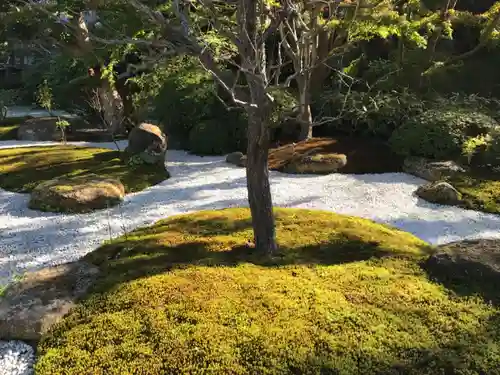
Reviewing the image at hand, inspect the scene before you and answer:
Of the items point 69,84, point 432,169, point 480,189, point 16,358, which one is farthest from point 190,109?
point 16,358

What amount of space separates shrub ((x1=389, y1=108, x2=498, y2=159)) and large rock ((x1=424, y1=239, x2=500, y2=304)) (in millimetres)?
4961

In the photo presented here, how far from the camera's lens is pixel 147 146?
1030cm

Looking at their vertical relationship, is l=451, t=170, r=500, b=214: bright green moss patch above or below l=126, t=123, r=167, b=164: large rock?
below

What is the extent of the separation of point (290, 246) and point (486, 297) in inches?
77.7

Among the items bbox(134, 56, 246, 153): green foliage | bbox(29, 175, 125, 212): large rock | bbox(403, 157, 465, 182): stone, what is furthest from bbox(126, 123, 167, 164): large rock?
bbox(403, 157, 465, 182): stone

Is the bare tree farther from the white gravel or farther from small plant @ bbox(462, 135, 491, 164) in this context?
small plant @ bbox(462, 135, 491, 164)

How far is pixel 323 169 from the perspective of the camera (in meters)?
9.41

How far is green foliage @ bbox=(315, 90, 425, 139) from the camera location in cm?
1084

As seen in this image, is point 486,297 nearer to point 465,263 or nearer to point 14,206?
point 465,263

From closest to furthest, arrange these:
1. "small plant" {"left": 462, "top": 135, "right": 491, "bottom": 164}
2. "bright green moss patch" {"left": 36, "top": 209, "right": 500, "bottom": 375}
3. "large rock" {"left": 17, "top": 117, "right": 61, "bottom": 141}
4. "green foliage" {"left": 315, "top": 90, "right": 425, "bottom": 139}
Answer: "bright green moss patch" {"left": 36, "top": 209, "right": 500, "bottom": 375} → "small plant" {"left": 462, "top": 135, "right": 491, "bottom": 164} → "green foliage" {"left": 315, "top": 90, "right": 425, "bottom": 139} → "large rock" {"left": 17, "top": 117, "right": 61, "bottom": 141}

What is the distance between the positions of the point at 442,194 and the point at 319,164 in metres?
2.60

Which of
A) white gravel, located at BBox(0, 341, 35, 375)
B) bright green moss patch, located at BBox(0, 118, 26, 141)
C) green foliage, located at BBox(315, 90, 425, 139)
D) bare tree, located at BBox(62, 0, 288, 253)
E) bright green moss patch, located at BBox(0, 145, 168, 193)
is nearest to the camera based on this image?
white gravel, located at BBox(0, 341, 35, 375)

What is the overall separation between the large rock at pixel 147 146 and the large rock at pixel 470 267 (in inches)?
264

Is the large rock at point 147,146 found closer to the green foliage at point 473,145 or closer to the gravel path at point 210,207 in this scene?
the gravel path at point 210,207
